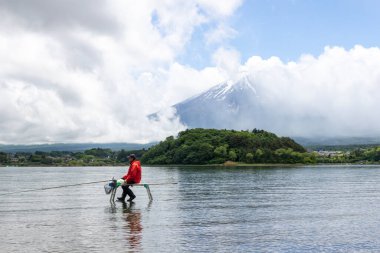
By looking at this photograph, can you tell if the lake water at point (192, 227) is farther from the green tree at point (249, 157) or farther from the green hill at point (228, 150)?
the green hill at point (228, 150)

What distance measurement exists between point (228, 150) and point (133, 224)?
6599 inches

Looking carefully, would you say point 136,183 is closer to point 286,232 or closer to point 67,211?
point 67,211

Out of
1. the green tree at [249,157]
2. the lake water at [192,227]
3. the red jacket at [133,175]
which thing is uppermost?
the green tree at [249,157]

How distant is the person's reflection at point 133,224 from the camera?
14729 millimetres

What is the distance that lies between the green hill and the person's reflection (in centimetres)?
15219

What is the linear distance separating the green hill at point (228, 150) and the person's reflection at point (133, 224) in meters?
152

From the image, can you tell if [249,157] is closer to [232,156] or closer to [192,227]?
[232,156]

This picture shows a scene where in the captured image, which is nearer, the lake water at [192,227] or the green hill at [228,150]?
the lake water at [192,227]

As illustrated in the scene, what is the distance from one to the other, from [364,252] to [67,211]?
1405 cm

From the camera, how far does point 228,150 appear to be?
7288 inches

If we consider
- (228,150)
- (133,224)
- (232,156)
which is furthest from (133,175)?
(228,150)

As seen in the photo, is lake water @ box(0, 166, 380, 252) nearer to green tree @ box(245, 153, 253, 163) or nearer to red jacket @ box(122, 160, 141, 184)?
red jacket @ box(122, 160, 141, 184)

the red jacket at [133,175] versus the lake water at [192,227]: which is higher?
the red jacket at [133,175]

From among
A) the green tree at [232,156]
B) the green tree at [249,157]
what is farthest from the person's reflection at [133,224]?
the green tree at [232,156]
